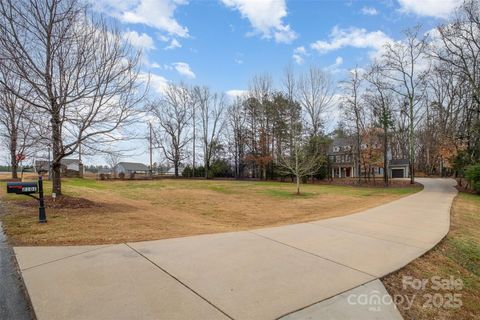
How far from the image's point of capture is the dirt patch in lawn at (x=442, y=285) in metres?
3.43

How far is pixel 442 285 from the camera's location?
419cm

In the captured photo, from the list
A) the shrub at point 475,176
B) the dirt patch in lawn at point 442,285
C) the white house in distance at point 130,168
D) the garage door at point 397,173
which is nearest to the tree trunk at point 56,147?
the dirt patch in lawn at point 442,285

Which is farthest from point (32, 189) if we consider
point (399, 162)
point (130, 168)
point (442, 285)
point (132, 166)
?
point (132, 166)

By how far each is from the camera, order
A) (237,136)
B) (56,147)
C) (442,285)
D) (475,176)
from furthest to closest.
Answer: (237,136)
(475,176)
(56,147)
(442,285)

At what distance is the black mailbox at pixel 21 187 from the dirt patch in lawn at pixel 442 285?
776 cm

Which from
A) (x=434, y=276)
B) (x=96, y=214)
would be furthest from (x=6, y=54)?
(x=434, y=276)

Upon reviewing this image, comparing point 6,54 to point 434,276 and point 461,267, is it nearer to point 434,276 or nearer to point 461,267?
point 434,276

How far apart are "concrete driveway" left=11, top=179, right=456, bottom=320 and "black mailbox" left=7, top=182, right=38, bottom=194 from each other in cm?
293

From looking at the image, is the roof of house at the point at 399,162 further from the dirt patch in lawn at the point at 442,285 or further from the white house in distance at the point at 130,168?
the dirt patch in lawn at the point at 442,285

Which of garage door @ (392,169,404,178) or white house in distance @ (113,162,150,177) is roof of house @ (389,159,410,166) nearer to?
garage door @ (392,169,404,178)

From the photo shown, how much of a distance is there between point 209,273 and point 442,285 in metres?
3.33

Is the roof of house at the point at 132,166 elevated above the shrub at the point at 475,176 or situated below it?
above

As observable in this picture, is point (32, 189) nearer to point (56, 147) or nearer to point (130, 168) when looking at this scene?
point (56, 147)

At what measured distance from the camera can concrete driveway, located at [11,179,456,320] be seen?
2.90 meters
